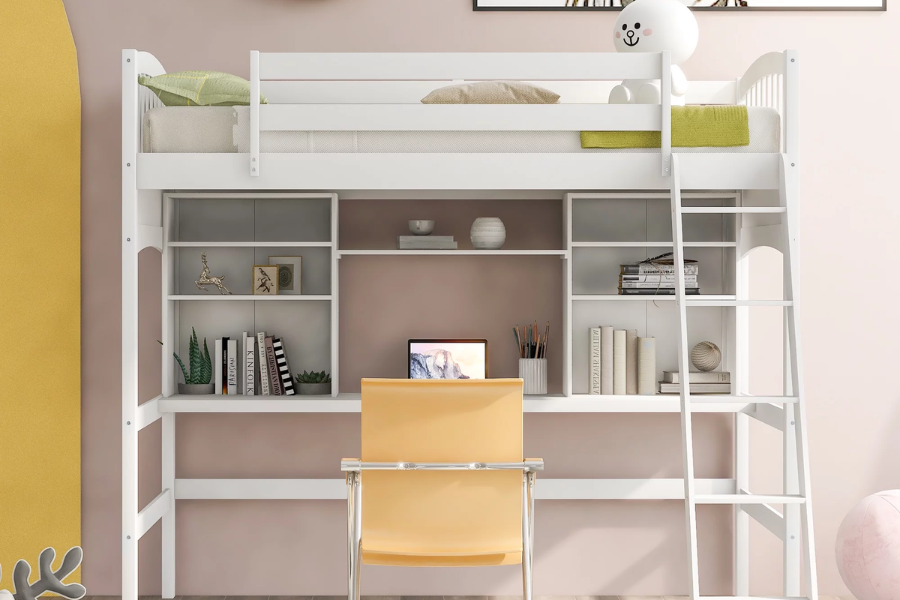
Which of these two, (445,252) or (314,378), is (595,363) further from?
(314,378)

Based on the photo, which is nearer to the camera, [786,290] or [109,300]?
[786,290]

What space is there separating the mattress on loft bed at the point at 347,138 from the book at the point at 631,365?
823 mm

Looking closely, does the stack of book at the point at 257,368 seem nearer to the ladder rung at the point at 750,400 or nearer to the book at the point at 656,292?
the book at the point at 656,292

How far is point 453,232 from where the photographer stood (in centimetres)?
279

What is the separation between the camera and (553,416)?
9.11 ft

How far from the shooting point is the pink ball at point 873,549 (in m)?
2.14

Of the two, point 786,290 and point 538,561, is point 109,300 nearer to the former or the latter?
point 538,561

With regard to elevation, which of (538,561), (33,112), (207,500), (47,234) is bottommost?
(538,561)

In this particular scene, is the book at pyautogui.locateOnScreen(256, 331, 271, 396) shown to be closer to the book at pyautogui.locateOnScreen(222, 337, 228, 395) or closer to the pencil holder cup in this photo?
the book at pyautogui.locateOnScreen(222, 337, 228, 395)

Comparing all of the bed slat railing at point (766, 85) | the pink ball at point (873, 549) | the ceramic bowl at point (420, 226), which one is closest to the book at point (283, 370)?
the ceramic bowl at point (420, 226)

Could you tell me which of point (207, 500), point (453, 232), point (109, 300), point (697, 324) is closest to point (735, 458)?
point (697, 324)

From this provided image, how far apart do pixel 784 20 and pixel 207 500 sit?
2998 millimetres

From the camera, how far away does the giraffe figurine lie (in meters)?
2.66

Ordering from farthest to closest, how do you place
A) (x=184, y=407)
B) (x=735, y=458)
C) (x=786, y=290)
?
(x=735, y=458) < (x=184, y=407) < (x=786, y=290)
